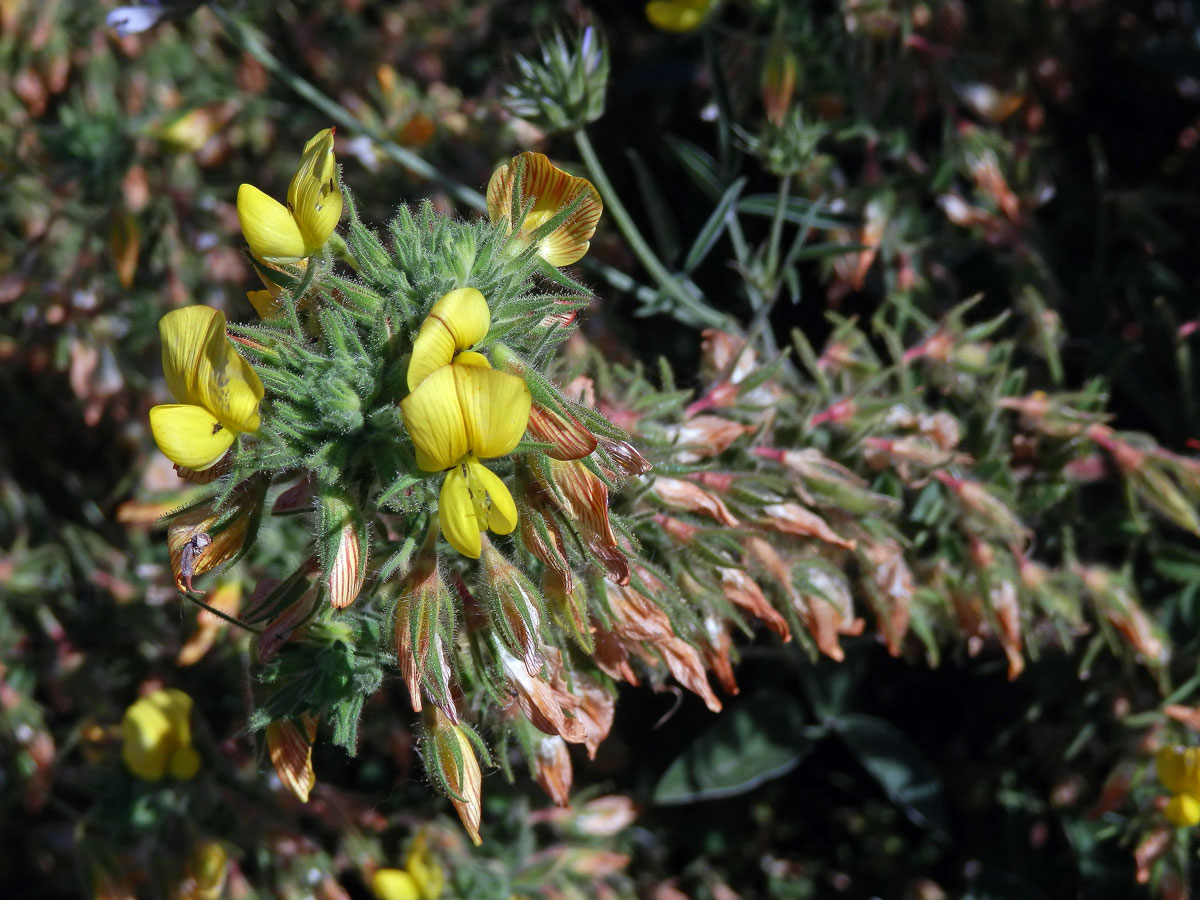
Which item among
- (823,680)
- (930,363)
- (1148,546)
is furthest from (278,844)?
(1148,546)

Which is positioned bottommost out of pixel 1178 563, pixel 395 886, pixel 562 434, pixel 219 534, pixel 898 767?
pixel 898 767

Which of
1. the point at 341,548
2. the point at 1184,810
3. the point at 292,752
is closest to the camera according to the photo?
the point at 341,548

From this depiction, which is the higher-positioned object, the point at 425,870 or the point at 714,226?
the point at 714,226

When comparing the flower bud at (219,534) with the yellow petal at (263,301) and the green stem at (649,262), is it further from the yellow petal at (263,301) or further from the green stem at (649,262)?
the green stem at (649,262)

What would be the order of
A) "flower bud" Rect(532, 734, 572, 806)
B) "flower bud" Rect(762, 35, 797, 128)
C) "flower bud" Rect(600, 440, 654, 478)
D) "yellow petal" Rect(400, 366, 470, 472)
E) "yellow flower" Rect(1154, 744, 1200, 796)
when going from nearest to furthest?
"yellow petal" Rect(400, 366, 470, 472)
"flower bud" Rect(600, 440, 654, 478)
"flower bud" Rect(532, 734, 572, 806)
"yellow flower" Rect(1154, 744, 1200, 796)
"flower bud" Rect(762, 35, 797, 128)

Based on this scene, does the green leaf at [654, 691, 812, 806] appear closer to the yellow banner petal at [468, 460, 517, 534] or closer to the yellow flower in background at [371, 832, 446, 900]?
the yellow flower in background at [371, 832, 446, 900]

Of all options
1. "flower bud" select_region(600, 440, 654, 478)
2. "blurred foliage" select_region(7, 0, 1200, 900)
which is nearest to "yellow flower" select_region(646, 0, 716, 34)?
"blurred foliage" select_region(7, 0, 1200, 900)

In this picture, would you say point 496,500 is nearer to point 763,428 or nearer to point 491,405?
point 491,405

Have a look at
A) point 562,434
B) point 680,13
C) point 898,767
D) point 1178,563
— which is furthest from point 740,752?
point 680,13
